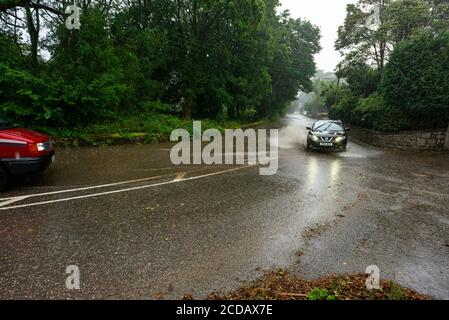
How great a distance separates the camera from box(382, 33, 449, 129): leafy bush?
46.9 feet

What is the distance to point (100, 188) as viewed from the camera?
684 centimetres

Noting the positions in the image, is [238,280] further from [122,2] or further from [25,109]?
[122,2]

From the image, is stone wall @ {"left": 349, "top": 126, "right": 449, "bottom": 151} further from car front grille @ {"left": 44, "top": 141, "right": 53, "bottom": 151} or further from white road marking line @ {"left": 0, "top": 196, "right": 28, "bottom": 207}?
white road marking line @ {"left": 0, "top": 196, "right": 28, "bottom": 207}

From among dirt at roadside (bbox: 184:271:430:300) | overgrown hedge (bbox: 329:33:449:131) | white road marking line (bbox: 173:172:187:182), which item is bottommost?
dirt at roadside (bbox: 184:271:430:300)

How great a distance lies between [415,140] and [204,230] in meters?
15.8

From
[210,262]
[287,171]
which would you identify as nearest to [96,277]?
[210,262]

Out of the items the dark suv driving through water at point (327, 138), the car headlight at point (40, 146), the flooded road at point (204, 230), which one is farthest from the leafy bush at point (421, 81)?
the car headlight at point (40, 146)

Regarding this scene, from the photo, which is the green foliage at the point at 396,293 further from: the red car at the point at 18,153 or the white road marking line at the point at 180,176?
the red car at the point at 18,153

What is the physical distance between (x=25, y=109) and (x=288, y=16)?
37.3 metres

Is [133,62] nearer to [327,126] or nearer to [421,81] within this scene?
[327,126]

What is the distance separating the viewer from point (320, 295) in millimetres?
3023

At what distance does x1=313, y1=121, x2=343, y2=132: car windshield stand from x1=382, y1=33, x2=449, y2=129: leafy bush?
425 centimetres

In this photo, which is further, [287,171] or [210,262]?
[287,171]

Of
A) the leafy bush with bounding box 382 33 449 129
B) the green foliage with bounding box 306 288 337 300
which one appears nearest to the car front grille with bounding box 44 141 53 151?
the green foliage with bounding box 306 288 337 300
